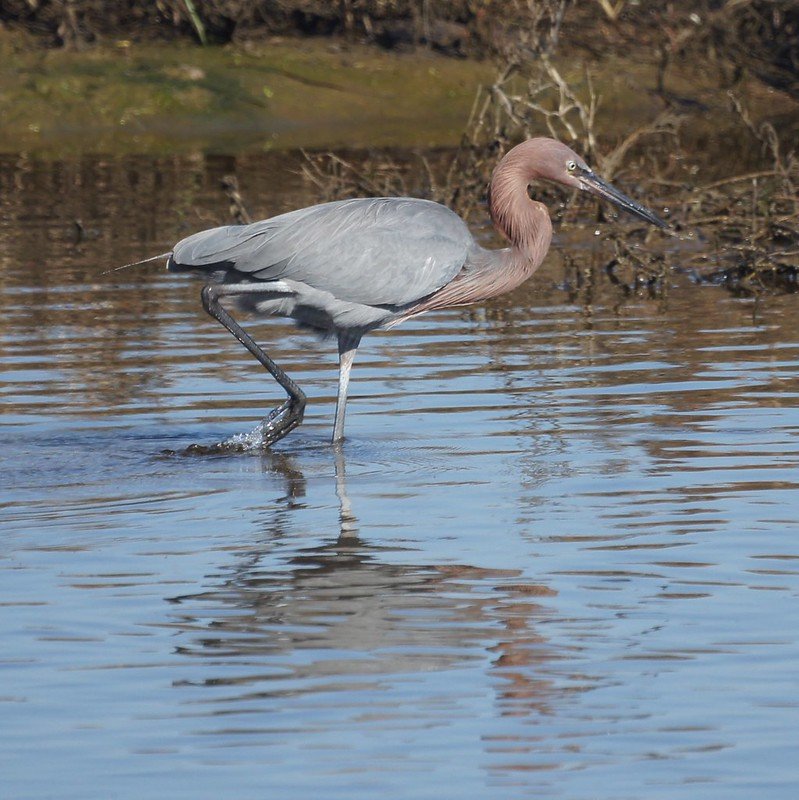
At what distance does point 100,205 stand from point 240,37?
8248mm

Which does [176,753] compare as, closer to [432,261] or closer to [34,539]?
[34,539]

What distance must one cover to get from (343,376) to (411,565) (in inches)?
92.8

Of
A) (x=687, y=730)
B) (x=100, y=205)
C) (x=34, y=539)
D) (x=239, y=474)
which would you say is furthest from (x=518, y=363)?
(x=100, y=205)

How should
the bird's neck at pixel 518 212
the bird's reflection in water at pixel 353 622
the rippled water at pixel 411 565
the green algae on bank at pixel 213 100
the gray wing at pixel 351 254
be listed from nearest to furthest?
the rippled water at pixel 411 565
the bird's reflection in water at pixel 353 622
the gray wing at pixel 351 254
the bird's neck at pixel 518 212
the green algae on bank at pixel 213 100

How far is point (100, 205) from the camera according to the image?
1789 centimetres

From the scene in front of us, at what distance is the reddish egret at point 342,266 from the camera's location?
27.7ft

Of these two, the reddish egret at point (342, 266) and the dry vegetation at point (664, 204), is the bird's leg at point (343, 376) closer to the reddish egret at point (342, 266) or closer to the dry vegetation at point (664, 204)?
the reddish egret at point (342, 266)

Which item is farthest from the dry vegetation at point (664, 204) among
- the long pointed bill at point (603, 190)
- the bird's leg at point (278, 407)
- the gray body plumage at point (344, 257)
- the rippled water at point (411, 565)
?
the bird's leg at point (278, 407)

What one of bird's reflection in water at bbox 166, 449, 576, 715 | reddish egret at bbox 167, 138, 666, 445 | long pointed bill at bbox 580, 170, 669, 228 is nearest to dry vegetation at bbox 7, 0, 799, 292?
long pointed bill at bbox 580, 170, 669, 228

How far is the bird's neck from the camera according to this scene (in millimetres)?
8922

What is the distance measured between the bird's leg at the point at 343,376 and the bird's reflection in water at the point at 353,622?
1664 millimetres

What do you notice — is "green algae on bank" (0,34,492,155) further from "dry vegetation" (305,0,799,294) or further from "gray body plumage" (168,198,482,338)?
"gray body plumage" (168,198,482,338)

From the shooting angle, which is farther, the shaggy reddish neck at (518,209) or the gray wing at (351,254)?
the shaggy reddish neck at (518,209)

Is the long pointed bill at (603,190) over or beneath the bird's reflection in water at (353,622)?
over
